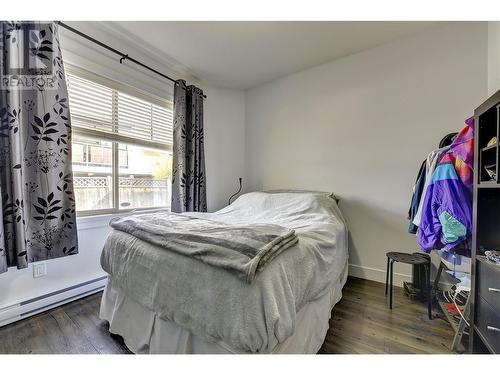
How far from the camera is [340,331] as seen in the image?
4.80 feet

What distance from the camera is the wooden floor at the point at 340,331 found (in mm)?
1308

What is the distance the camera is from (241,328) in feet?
2.65

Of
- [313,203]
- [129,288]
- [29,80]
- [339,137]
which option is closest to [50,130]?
[29,80]

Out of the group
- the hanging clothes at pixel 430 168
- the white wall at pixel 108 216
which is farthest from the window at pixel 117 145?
the hanging clothes at pixel 430 168

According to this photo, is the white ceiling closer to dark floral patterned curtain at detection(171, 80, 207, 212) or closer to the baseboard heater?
dark floral patterned curtain at detection(171, 80, 207, 212)

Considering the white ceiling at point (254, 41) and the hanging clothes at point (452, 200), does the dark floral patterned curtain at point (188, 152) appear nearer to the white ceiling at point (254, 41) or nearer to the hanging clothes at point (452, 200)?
the white ceiling at point (254, 41)

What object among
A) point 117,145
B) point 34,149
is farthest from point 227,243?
point 117,145

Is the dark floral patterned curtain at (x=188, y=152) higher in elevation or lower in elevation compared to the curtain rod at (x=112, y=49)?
lower

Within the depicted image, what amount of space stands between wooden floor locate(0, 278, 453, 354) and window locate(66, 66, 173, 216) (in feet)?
2.96

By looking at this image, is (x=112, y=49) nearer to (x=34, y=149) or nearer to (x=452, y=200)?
(x=34, y=149)

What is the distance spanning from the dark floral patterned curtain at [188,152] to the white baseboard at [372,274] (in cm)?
200

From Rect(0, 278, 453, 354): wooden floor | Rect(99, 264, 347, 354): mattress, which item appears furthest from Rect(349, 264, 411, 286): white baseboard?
Rect(99, 264, 347, 354): mattress

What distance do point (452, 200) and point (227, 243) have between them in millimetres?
1406

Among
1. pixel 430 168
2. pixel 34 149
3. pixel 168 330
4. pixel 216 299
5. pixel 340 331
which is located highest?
pixel 34 149
